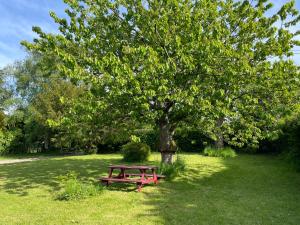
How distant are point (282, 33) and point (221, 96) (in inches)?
133

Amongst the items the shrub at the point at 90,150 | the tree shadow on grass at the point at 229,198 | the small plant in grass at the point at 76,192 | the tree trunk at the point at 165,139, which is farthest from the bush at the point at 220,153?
the small plant in grass at the point at 76,192

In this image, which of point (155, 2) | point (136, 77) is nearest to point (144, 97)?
point (136, 77)

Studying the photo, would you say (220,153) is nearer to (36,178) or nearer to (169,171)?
(169,171)

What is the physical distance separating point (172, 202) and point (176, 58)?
440 cm

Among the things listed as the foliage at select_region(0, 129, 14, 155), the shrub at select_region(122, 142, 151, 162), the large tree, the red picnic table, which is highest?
the large tree

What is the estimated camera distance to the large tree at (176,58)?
8.20 metres

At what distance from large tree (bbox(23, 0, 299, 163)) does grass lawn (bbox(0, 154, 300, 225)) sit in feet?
6.89

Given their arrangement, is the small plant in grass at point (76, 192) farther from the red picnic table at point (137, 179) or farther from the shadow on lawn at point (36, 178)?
the shadow on lawn at point (36, 178)

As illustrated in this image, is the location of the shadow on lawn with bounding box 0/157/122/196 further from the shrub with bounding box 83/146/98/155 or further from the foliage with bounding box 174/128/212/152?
the foliage with bounding box 174/128/212/152

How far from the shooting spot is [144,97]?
25.9 feet

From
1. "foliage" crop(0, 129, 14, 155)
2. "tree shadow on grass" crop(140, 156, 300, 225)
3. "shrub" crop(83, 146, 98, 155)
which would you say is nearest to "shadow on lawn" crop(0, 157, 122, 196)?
"tree shadow on grass" crop(140, 156, 300, 225)

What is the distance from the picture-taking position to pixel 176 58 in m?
9.35

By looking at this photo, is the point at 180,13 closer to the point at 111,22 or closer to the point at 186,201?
the point at 111,22

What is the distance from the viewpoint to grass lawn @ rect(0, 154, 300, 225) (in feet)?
19.6
